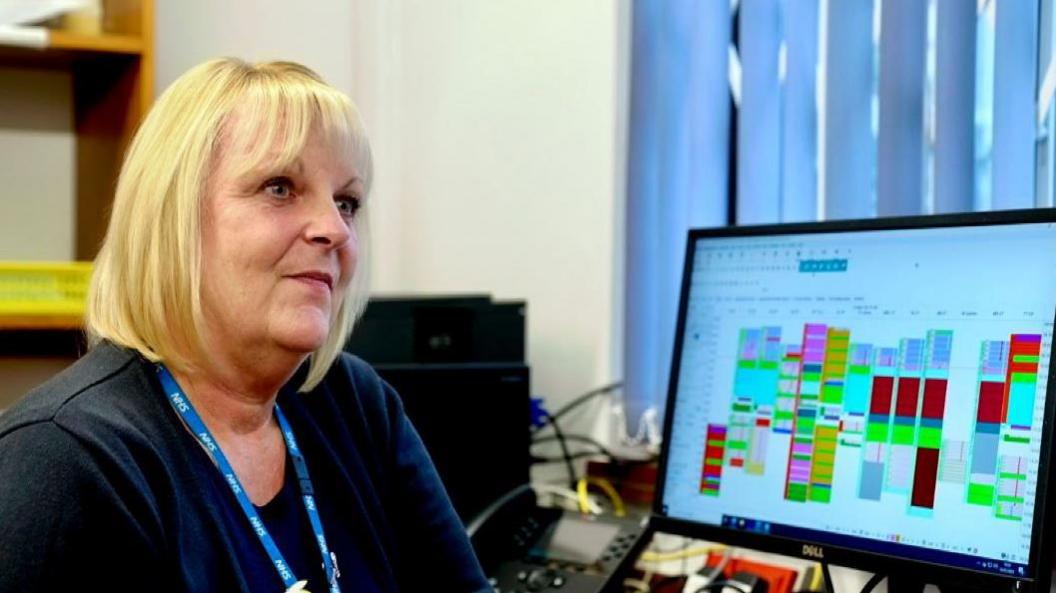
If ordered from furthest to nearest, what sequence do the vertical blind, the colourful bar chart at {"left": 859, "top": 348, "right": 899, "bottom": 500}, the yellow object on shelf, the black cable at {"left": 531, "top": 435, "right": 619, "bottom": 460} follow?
the black cable at {"left": 531, "top": 435, "right": 619, "bottom": 460}, the yellow object on shelf, the vertical blind, the colourful bar chart at {"left": 859, "top": 348, "right": 899, "bottom": 500}

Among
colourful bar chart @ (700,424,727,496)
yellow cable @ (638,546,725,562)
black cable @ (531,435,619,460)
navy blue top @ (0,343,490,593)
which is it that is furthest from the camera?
black cable @ (531,435,619,460)

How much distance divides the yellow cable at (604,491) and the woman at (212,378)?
61 cm

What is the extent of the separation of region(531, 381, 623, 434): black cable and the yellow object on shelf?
82cm

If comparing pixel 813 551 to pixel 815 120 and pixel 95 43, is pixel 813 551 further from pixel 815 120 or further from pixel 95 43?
pixel 95 43

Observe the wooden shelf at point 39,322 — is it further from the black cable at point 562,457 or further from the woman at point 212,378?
the black cable at point 562,457

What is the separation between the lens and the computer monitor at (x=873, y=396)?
1.07m

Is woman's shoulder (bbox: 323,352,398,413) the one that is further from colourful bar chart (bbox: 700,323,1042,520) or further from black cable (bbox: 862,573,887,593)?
black cable (bbox: 862,573,887,593)

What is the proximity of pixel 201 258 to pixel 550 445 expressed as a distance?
1102 millimetres

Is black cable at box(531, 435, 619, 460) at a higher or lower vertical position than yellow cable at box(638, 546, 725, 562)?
higher

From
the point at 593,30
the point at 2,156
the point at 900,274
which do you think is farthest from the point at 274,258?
the point at 2,156

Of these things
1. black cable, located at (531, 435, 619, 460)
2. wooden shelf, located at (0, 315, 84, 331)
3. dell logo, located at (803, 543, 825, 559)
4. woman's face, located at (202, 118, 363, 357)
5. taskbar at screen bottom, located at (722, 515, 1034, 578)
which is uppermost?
woman's face, located at (202, 118, 363, 357)

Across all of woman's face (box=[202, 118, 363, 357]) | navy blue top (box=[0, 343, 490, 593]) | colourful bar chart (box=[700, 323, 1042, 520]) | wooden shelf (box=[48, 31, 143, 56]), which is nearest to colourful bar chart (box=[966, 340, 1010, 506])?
colourful bar chart (box=[700, 323, 1042, 520])

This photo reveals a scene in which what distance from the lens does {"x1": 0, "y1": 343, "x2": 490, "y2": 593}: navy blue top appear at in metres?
0.89

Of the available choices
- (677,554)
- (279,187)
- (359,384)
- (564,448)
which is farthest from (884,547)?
(564,448)
